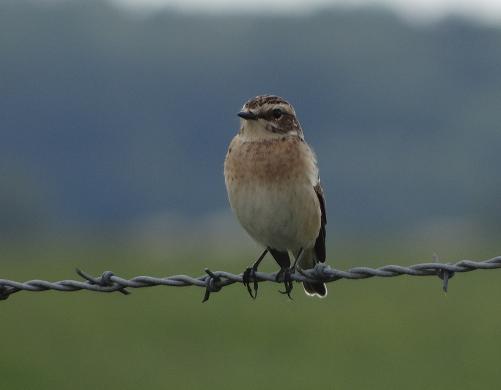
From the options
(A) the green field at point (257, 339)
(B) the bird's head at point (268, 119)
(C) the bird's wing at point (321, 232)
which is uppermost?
(B) the bird's head at point (268, 119)

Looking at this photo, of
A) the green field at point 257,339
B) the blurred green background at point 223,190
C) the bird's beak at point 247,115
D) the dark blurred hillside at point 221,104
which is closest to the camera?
the bird's beak at point 247,115

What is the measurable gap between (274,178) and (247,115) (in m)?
0.49

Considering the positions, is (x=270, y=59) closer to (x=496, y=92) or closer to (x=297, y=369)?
(x=496, y=92)

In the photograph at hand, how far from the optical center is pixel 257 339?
22.1 metres

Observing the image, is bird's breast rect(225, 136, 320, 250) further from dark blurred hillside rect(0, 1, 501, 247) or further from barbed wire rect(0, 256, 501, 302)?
dark blurred hillside rect(0, 1, 501, 247)

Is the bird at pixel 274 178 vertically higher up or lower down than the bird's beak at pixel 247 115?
lower down

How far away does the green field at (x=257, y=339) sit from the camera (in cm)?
1881

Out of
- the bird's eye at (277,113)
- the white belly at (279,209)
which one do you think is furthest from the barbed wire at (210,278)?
the bird's eye at (277,113)

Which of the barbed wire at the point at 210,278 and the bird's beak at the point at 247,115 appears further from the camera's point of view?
the bird's beak at the point at 247,115

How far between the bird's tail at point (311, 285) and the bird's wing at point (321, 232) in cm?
5

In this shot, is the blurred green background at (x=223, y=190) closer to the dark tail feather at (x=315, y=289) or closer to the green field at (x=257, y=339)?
the green field at (x=257, y=339)

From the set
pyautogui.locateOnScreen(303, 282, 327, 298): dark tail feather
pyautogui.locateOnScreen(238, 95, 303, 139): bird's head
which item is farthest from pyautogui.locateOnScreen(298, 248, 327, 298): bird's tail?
pyautogui.locateOnScreen(238, 95, 303, 139): bird's head

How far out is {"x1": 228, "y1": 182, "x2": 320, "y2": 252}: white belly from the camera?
8312mm

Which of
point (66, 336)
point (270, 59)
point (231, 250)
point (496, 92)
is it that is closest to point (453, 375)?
point (66, 336)
